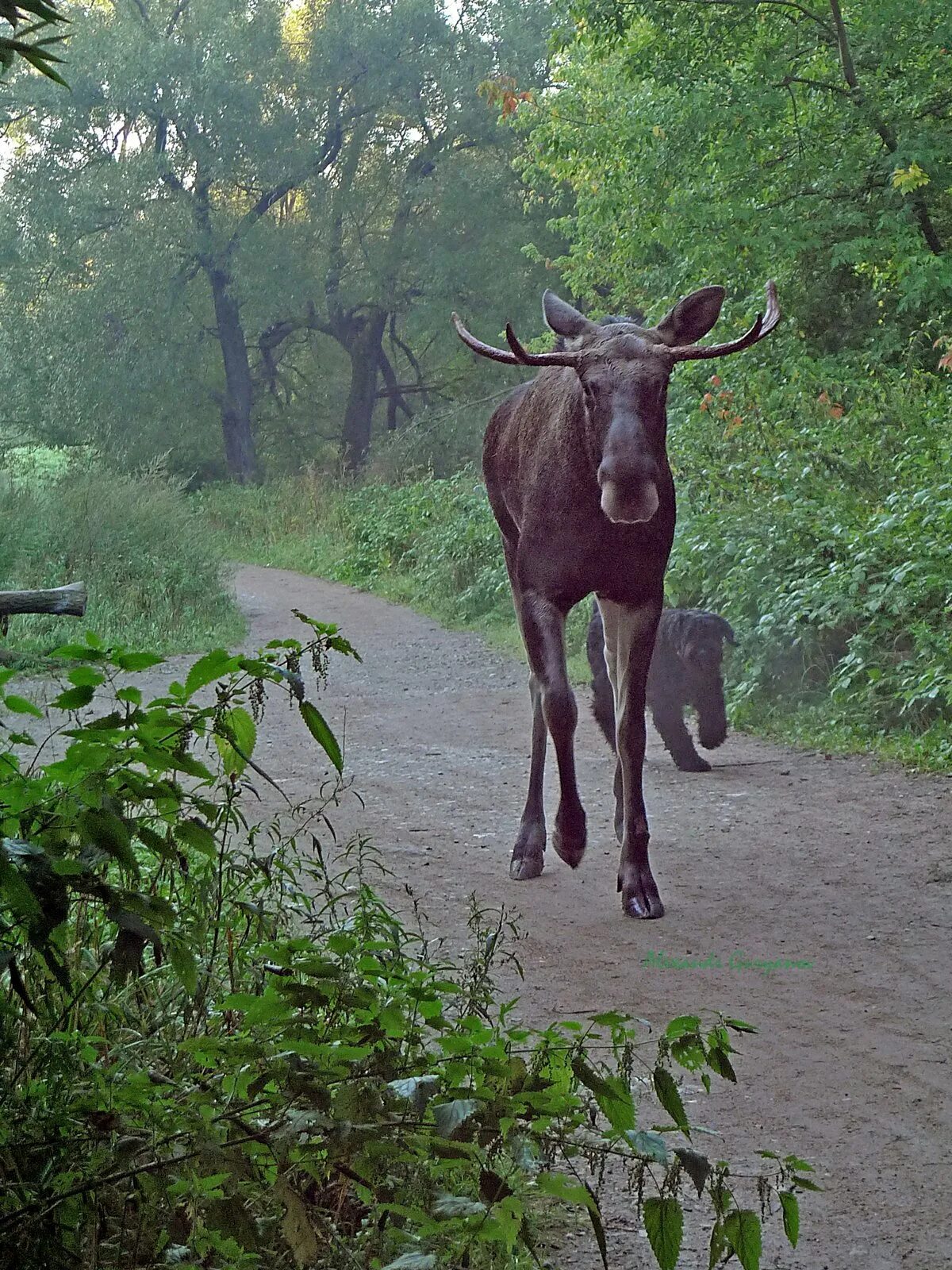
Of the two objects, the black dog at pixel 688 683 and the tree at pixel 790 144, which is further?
the tree at pixel 790 144

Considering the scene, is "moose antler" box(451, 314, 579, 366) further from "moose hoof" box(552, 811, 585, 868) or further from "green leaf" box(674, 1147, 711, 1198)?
"green leaf" box(674, 1147, 711, 1198)

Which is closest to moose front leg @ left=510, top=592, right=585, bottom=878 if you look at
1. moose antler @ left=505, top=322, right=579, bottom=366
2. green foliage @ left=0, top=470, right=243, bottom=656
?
moose antler @ left=505, top=322, right=579, bottom=366

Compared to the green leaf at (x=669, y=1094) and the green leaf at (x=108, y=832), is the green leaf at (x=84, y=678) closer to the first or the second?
the green leaf at (x=108, y=832)

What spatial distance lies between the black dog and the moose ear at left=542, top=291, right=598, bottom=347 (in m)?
2.25

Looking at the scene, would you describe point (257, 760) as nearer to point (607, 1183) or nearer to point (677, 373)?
point (607, 1183)

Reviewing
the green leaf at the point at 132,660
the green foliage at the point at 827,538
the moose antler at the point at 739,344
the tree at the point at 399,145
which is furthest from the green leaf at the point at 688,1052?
the tree at the point at 399,145

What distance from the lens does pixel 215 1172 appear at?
1883mm

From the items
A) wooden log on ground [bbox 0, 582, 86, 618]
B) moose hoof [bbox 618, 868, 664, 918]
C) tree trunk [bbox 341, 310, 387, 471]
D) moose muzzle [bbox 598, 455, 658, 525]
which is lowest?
moose hoof [bbox 618, 868, 664, 918]

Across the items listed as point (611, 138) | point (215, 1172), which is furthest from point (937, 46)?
point (215, 1172)

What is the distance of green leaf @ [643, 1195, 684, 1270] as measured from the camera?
1.91 m

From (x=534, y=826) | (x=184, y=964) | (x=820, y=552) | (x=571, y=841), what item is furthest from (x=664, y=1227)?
(x=820, y=552)

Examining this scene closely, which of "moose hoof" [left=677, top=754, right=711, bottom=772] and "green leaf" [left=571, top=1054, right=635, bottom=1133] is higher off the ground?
"green leaf" [left=571, top=1054, right=635, bottom=1133]

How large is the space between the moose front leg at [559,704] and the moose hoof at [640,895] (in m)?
0.21

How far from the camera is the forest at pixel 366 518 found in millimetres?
1987
